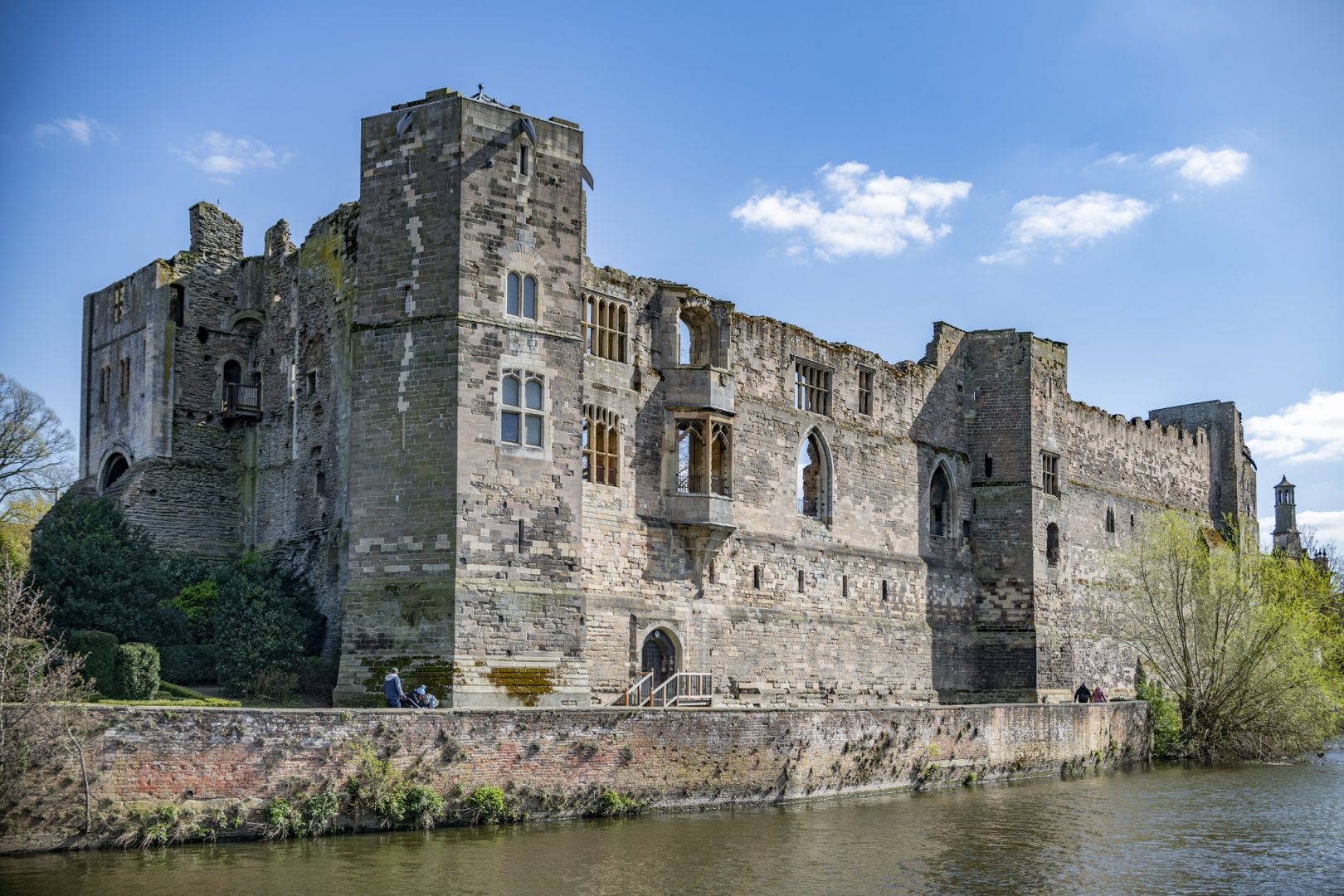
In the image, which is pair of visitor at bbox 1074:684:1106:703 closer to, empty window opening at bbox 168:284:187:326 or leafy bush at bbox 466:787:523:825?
leafy bush at bbox 466:787:523:825

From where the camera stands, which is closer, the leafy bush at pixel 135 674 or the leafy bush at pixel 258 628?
the leafy bush at pixel 135 674

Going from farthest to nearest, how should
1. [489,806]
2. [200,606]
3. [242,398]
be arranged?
[242,398] → [200,606] → [489,806]

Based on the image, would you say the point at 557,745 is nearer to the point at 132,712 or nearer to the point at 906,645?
the point at 132,712

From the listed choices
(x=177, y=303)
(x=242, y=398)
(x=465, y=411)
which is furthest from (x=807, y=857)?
(x=177, y=303)

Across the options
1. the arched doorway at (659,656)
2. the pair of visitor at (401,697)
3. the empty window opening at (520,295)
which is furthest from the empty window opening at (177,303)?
the arched doorway at (659,656)

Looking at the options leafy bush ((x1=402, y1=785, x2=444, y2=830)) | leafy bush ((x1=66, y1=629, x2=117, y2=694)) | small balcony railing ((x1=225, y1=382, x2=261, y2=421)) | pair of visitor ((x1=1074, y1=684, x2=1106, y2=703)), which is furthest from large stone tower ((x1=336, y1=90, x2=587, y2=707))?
pair of visitor ((x1=1074, y1=684, x2=1106, y2=703))

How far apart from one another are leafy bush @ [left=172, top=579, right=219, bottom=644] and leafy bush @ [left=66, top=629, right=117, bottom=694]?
4.04 meters

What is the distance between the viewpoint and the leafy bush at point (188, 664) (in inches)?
1174

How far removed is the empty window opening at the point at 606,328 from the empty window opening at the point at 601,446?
4.56ft

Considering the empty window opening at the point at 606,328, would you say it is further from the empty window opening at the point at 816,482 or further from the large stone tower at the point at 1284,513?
the large stone tower at the point at 1284,513

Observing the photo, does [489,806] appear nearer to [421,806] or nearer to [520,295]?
[421,806]

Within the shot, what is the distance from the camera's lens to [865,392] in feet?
→ 135

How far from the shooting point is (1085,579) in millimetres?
47156

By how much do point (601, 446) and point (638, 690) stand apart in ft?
18.0
